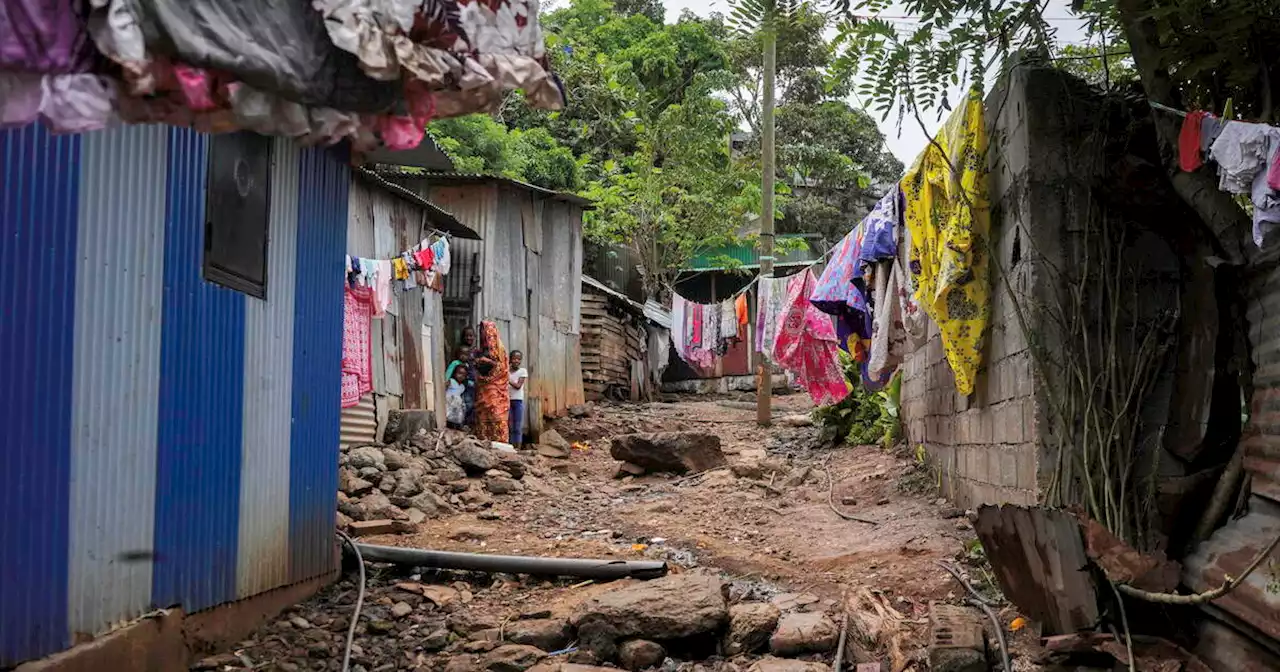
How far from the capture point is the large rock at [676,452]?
10555 millimetres

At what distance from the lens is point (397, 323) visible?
1066 centimetres

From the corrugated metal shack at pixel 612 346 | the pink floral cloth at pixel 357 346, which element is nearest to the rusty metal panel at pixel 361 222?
the pink floral cloth at pixel 357 346

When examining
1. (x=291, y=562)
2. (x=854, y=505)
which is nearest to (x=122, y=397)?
(x=291, y=562)

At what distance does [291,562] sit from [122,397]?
1.89m

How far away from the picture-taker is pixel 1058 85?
488 cm

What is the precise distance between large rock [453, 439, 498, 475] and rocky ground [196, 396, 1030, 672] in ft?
0.09

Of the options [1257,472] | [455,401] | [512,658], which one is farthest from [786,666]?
[455,401]

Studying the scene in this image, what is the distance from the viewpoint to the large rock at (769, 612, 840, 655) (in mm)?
4344

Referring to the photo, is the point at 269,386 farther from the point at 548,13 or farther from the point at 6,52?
the point at 548,13

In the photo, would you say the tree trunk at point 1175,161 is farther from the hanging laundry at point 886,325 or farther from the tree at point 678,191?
the tree at point 678,191

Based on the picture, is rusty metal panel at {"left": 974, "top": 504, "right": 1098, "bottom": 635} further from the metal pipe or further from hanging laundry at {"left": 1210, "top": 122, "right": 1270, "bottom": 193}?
the metal pipe

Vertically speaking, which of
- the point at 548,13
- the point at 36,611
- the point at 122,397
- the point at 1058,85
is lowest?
the point at 36,611

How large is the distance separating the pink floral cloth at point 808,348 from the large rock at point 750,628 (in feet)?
21.5

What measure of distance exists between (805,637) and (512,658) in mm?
1407
